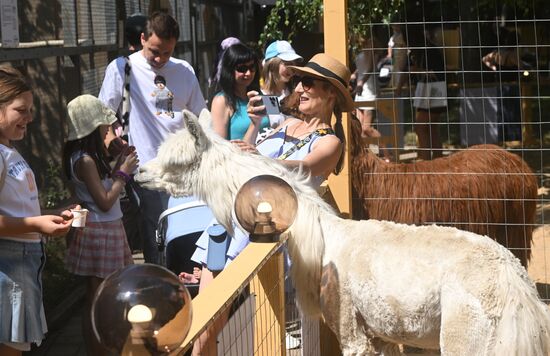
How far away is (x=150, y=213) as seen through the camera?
630cm

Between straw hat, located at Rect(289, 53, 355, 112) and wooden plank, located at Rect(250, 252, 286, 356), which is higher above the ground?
straw hat, located at Rect(289, 53, 355, 112)

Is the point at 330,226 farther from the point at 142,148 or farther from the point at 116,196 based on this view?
the point at 142,148

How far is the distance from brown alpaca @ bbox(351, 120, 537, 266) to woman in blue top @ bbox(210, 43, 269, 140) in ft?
2.62

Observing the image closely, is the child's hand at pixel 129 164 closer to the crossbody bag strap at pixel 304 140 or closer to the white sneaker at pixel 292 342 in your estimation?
the crossbody bag strap at pixel 304 140

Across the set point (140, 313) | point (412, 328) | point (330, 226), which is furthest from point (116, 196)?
point (140, 313)

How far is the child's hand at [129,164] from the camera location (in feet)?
18.1

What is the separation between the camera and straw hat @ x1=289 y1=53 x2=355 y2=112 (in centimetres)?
498

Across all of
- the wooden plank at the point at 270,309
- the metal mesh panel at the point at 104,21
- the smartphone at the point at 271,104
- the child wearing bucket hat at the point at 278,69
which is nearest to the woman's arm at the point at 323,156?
the wooden plank at the point at 270,309

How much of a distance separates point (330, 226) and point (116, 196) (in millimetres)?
1681

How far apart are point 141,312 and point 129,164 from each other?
3368mm

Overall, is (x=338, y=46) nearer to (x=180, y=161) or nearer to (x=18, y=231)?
(x=180, y=161)

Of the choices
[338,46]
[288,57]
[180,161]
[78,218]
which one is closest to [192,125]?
[180,161]

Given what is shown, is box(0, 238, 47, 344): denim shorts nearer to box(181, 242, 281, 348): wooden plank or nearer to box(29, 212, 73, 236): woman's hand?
box(29, 212, 73, 236): woman's hand

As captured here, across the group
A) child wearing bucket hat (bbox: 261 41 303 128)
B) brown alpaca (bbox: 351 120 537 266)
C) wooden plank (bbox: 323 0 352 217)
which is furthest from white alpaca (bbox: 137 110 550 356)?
child wearing bucket hat (bbox: 261 41 303 128)
